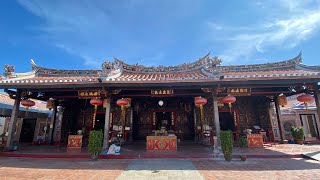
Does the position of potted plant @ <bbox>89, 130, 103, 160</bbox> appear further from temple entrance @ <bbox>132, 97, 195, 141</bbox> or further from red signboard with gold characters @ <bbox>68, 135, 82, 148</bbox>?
temple entrance @ <bbox>132, 97, 195, 141</bbox>

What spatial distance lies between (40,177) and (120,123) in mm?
7845

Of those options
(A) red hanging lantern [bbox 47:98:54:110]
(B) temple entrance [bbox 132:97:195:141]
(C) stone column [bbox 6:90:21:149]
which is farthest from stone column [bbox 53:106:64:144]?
(B) temple entrance [bbox 132:97:195:141]

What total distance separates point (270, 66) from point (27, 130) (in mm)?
20687

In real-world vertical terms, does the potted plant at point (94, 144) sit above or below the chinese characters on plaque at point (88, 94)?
below

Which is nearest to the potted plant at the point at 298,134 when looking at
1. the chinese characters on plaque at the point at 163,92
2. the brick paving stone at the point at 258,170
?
the brick paving stone at the point at 258,170

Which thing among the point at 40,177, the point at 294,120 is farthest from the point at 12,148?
the point at 294,120

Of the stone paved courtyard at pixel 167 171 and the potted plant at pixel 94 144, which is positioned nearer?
the stone paved courtyard at pixel 167 171

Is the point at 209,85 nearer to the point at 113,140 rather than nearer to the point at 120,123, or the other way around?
the point at 113,140

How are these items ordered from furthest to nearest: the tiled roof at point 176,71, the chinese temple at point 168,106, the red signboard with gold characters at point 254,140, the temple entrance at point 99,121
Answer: the temple entrance at point 99,121 → the tiled roof at point 176,71 → the chinese temple at point 168,106 → the red signboard with gold characters at point 254,140

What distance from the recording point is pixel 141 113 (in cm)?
1262

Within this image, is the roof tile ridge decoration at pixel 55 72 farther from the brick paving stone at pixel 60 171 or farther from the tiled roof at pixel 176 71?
the brick paving stone at pixel 60 171

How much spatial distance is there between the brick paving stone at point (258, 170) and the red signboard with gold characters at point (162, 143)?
2267mm

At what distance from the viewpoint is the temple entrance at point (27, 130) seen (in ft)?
48.8

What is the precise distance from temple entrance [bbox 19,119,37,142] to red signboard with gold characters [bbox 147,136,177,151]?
12782 millimetres
